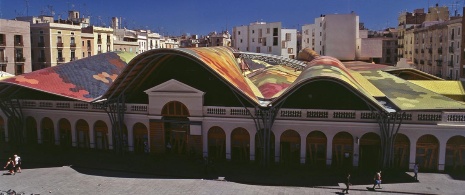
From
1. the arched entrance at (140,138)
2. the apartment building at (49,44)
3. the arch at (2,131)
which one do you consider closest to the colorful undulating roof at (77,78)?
the arched entrance at (140,138)

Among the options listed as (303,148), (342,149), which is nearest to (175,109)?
(303,148)

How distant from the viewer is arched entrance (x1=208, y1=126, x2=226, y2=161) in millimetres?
37031

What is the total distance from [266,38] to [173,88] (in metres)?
67.1

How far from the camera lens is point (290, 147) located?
3578cm

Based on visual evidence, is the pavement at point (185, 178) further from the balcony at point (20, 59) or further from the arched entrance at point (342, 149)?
the balcony at point (20, 59)

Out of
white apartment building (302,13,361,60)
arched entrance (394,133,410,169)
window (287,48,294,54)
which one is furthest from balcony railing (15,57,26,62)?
window (287,48,294,54)

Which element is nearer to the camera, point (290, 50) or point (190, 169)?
point (190, 169)

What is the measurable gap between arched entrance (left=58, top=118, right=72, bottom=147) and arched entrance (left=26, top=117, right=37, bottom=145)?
10.7 feet

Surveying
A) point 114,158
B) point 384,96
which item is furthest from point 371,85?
point 114,158

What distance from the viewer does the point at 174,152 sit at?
38875 mm

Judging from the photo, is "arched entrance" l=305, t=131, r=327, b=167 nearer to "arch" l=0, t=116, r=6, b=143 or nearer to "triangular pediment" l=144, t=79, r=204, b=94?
"triangular pediment" l=144, t=79, r=204, b=94

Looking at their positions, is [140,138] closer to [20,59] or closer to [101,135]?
[101,135]

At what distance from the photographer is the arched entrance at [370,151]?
34125 millimetres

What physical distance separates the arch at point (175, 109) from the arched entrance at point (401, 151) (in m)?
17.4
